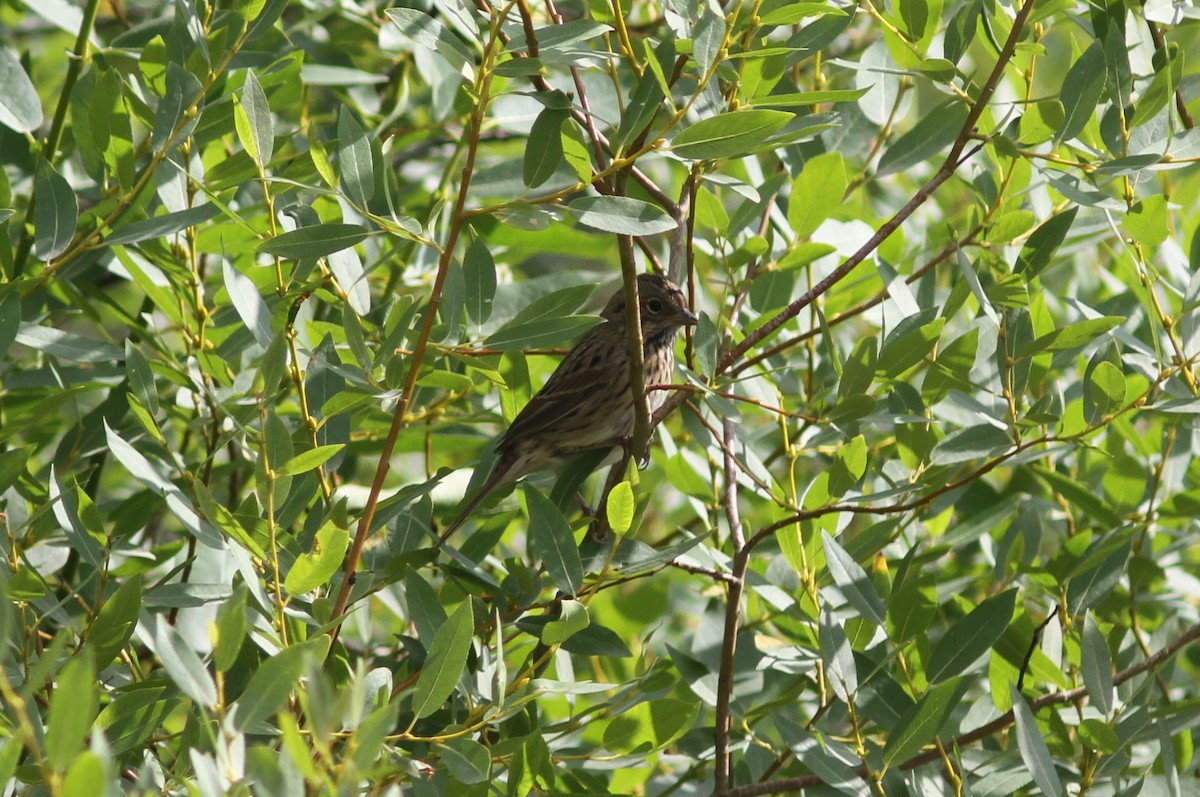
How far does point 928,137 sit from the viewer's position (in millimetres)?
3818

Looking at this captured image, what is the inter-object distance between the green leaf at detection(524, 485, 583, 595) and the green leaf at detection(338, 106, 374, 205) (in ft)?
2.46

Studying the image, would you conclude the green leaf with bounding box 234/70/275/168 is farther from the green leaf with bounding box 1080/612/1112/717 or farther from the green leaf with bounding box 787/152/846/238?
the green leaf with bounding box 1080/612/1112/717

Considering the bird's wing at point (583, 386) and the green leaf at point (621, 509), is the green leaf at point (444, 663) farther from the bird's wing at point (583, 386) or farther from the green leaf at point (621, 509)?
the bird's wing at point (583, 386)

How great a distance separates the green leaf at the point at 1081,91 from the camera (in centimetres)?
295

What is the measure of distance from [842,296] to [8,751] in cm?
306

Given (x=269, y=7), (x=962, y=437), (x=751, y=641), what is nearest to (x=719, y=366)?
(x=962, y=437)

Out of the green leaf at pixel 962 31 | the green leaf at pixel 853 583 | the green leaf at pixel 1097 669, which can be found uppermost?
the green leaf at pixel 962 31

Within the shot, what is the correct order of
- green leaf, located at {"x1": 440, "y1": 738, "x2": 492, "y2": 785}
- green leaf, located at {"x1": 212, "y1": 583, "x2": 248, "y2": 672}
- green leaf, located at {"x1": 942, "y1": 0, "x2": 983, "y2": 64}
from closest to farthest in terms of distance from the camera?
green leaf, located at {"x1": 212, "y1": 583, "x2": 248, "y2": 672}, green leaf, located at {"x1": 440, "y1": 738, "x2": 492, "y2": 785}, green leaf, located at {"x1": 942, "y1": 0, "x2": 983, "y2": 64}

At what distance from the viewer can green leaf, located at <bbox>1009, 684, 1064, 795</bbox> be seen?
2.78 metres

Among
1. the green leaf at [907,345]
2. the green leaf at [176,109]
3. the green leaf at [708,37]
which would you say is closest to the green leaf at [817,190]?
the green leaf at [907,345]

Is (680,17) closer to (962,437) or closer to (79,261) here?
(962,437)

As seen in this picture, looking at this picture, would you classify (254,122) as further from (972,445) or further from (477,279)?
(972,445)

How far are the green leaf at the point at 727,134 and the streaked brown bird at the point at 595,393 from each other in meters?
1.64

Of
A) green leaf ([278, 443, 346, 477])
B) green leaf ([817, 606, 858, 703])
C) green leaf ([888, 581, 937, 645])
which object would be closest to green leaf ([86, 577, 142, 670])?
green leaf ([278, 443, 346, 477])
